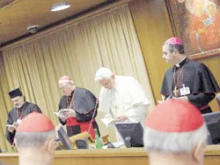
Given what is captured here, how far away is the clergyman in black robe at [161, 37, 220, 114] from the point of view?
4.07 meters

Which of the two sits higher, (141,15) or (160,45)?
(141,15)

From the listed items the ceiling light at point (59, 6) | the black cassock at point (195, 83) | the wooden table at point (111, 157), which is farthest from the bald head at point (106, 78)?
the ceiling light at point (59, 6)

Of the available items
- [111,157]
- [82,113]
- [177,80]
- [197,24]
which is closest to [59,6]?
[82,113]

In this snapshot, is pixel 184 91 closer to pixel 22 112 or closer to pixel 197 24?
pixel 197 24

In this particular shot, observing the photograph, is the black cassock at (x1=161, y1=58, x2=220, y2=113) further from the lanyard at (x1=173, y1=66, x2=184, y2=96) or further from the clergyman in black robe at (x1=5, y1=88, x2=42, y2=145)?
the clergyman in black robe at (x1=5, y1=88, x2=42, y2=145)

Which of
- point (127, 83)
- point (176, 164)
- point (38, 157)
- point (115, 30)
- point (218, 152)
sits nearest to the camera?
point (176, 164)

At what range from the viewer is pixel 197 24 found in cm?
525

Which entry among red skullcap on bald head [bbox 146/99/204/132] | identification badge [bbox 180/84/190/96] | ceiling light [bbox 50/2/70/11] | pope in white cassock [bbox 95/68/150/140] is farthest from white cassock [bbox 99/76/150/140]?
red skullcap on bald head [bbox 146/99/204/132]

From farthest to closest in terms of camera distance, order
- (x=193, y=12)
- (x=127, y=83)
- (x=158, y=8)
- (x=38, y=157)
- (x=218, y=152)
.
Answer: (x=158, y=8) → (x=193, y=12) → (x=127, y=83) → (x=218, y=152) → (x=38, y=157)

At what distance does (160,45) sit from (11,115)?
2.54 metres

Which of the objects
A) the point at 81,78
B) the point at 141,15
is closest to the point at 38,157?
the point at 141,15

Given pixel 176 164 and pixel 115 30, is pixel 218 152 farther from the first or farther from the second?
pixel 115 30

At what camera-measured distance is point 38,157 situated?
5.31 feet

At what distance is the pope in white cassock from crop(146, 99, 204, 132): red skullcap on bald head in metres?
3.43
